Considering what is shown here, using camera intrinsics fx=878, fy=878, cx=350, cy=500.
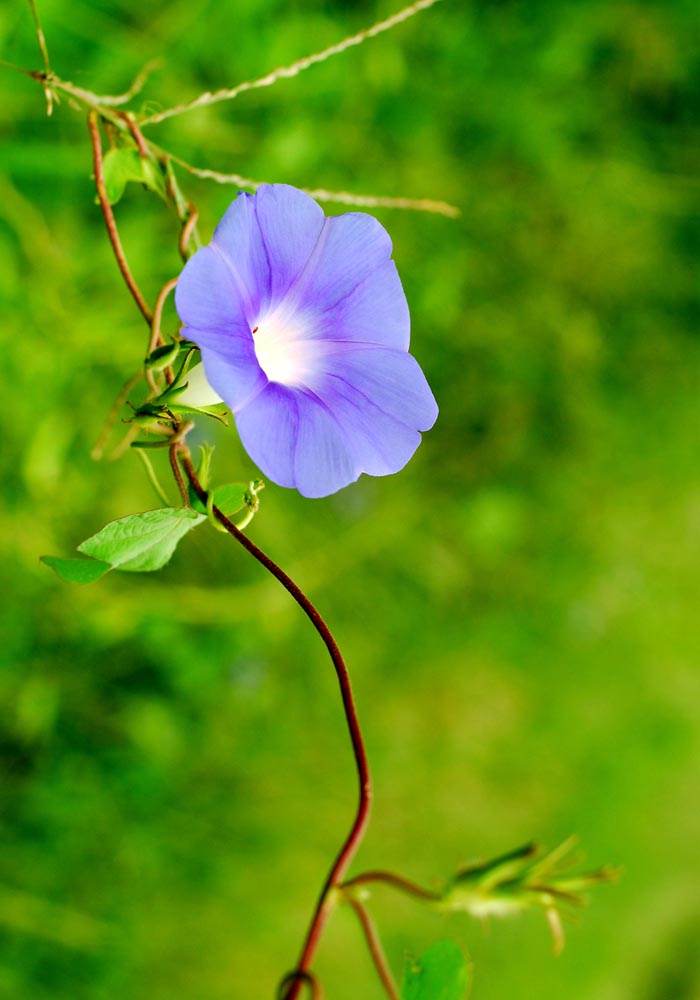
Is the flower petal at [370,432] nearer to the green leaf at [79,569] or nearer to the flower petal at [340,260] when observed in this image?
the flower petal at [340,260]

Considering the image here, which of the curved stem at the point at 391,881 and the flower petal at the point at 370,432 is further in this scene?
the curved stem at the point at 391,881

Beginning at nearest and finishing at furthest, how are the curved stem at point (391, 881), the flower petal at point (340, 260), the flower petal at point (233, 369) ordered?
the flower petal at point (233, 369) → the flower petal at point (340, 260) → the curved stem at point (391, 881)

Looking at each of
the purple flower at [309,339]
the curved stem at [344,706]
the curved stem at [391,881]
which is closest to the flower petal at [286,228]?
the purple flower at [309,339]

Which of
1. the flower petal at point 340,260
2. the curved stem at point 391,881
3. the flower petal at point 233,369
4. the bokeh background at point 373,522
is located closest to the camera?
the flower petal at point 233,369

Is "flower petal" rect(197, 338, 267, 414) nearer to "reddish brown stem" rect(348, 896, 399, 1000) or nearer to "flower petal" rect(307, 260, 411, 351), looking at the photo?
"flower petal" rect(307, 260, 411, 351)

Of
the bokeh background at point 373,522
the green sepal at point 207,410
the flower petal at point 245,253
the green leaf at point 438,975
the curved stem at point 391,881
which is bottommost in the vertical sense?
the green leaf at point 438,975

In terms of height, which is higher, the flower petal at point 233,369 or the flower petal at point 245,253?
the flower petal at point 245,253

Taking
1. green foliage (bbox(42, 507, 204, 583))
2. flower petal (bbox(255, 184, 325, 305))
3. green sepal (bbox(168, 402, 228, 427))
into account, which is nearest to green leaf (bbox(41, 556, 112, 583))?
green foliage (bbox(42, 507, 204, 583))
